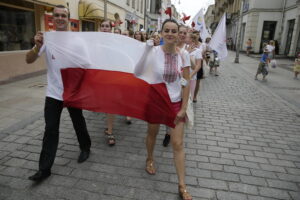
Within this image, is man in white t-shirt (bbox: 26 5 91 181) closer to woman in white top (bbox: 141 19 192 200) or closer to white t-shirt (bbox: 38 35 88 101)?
white t-shirt (bbox: 38 35 88 101)

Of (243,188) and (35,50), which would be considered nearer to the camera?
(35,50)

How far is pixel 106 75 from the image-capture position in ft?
10.6

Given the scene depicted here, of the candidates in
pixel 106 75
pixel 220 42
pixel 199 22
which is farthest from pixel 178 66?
pixel 199 22

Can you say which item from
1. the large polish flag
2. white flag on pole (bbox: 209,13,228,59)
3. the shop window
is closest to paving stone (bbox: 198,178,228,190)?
the large polish flag

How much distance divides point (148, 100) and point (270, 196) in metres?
1.85

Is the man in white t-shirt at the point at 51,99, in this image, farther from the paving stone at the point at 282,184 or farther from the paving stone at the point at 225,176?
the paving stone at the point at 282,184

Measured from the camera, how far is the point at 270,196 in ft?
9.84

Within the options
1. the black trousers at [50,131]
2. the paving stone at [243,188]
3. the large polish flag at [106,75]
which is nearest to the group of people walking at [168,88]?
the black trousers at [50,131]

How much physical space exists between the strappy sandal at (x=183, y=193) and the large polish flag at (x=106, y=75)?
31.4 inches

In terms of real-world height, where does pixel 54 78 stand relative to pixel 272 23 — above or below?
below

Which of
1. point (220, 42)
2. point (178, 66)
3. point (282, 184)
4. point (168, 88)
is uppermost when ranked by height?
point (220, 42)

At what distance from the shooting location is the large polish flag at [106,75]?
9.90 ft

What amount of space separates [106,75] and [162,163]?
1513 mm

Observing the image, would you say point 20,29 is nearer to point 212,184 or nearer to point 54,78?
point 54,78
